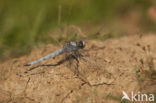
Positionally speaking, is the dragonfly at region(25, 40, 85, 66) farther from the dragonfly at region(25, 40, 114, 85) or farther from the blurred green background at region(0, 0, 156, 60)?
the blurred green background at region(0, 0, 156, 60)

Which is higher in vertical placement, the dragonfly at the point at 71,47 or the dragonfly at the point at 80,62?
the dragonfly at the point at 71,47

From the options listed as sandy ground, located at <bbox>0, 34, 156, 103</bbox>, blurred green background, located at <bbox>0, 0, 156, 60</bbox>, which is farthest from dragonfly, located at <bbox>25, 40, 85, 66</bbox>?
blurred green background, located at <bbox>0, 0, 156, 60</bbox>

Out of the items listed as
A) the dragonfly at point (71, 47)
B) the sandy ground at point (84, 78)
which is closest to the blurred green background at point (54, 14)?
the dragonfly at point (71, 47)

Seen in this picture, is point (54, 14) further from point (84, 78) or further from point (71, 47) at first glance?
point (84, 78)

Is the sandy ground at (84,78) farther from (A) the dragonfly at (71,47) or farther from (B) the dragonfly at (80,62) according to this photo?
(A) the dragonfly at (71,47)

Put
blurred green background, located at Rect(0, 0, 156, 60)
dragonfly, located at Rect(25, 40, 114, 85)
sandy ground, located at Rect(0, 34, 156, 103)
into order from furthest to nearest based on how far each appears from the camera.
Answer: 1. blurred green background, located at Rect(0, 0, 156, 60)
2. dragonfly, located at Rect(25, 40, 114, 85)
3. sandy ground, located at Rect(0, 34, 156, 103)

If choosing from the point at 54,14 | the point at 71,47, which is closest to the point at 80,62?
the point at 71,47
